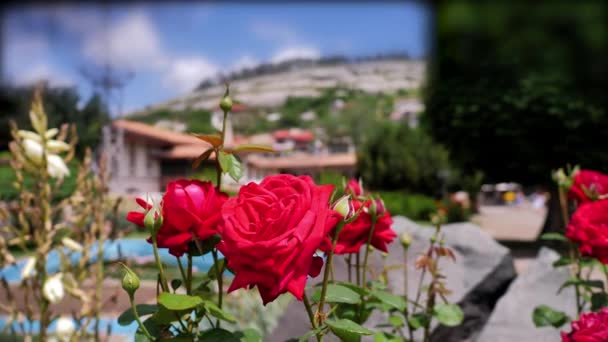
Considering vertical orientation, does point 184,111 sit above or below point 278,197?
below

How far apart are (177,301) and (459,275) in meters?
1.54

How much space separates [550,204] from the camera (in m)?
9.20

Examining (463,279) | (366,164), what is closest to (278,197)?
(463,279)

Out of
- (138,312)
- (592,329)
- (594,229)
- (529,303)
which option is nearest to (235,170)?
(138,312)

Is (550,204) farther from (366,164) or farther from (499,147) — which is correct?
(366,164)

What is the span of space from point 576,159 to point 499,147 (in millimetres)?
1196

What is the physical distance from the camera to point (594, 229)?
0.91 metres

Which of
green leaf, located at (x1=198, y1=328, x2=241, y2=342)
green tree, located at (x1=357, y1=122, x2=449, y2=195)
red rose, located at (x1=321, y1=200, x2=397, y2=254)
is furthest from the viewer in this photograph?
green tree, located at (x1=357, y1=122, x2=449, y2=195)

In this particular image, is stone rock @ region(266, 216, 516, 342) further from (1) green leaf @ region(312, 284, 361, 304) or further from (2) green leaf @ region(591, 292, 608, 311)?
(1) green leaf @ region(312, 284, 361, 304)

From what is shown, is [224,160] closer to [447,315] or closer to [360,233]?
[360,233]

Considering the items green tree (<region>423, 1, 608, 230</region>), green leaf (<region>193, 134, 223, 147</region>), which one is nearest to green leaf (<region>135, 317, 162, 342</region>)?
green leaf (<region>193, 134, 223, 147</region>)

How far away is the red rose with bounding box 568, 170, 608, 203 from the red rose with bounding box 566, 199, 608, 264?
107mm

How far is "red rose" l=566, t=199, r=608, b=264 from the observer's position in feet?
2.96

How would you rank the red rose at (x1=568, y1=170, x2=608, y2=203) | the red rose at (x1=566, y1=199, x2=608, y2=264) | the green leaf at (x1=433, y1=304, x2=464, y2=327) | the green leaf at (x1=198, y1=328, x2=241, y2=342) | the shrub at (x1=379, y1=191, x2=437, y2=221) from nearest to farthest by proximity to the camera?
the green leaf at (x1=198, y1=328, x2=241, y2=342) < the red rose at (x1=566, y1=199, x2=608, y2=264) < the red rose at (x1=568, y1=170, x2=608, y2=203) < the green leaf at (x1=433, y1=304, x2=464, y2=327) < the shrub at (x1=379, y1=191, x2=437, y2=221)
